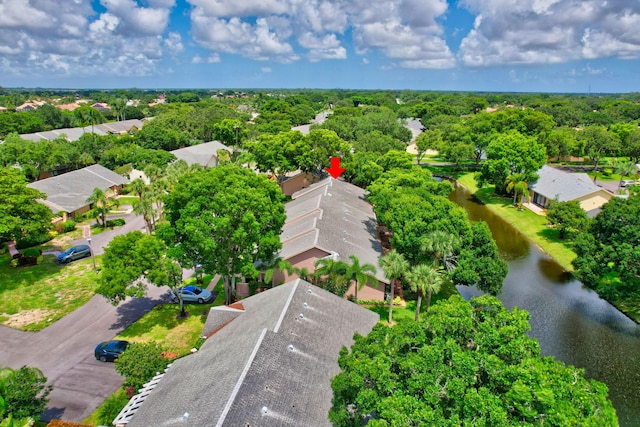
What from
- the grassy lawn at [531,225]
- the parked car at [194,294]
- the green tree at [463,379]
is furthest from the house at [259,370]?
the grassy lawn at [531,225]

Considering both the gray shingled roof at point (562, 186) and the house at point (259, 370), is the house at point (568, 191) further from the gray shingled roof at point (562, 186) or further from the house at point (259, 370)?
the house at point (259, 370)

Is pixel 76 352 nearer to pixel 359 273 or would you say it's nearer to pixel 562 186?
pixel 359 273

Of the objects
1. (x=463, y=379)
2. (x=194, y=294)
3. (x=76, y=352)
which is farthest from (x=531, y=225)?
(x=76, y=352)

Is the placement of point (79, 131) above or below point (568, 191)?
above

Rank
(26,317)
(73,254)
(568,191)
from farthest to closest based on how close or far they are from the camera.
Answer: (568,191), (73,254), (26,317)

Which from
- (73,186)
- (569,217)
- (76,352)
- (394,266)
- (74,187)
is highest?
(394,266)

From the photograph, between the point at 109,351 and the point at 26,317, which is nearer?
the point at 109,351

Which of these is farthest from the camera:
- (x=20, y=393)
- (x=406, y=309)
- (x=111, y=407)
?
(x=406, y=309)

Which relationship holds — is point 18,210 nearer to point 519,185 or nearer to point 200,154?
point 200,154

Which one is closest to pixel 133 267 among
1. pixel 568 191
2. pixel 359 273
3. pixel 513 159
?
pixel 359 273
